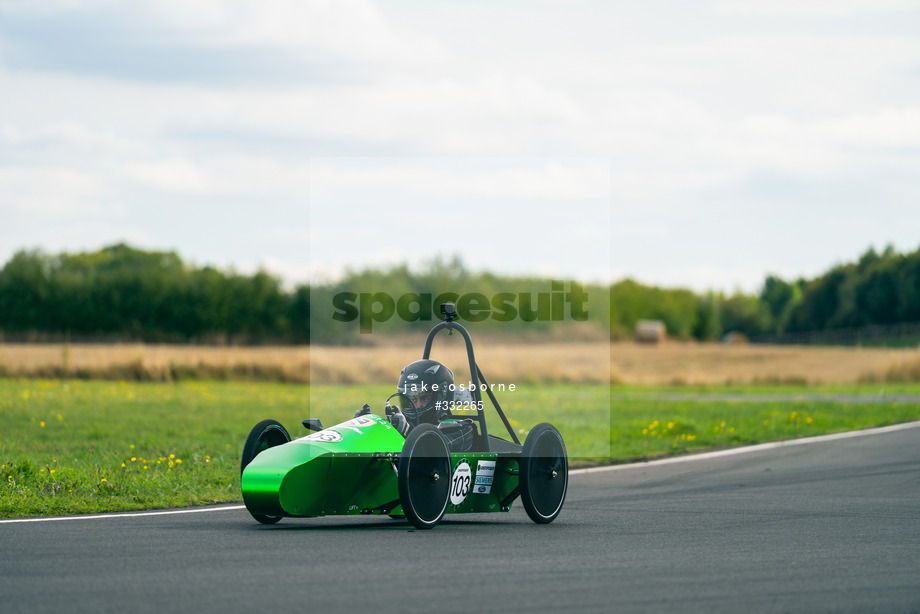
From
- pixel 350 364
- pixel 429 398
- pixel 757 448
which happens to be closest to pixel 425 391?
pixel 429 398

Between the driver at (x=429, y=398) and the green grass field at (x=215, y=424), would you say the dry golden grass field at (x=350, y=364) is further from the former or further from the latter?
the driver at (x=429, y=398)

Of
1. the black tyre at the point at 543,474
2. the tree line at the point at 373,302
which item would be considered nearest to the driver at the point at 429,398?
the black tyre at the point at 543,474

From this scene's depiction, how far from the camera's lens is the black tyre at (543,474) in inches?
443

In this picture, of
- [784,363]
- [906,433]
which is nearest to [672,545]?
[906,433]

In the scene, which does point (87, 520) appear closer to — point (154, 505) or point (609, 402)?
point (154, 505)

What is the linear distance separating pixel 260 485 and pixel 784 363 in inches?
2656

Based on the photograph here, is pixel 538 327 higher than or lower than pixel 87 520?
higher

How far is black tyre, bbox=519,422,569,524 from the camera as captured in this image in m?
11.2

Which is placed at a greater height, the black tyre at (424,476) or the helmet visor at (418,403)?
the helmet visor at (418,403)

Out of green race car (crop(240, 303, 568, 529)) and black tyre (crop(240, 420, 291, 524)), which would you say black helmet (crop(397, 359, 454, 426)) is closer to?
green race car (crop(240, 303, 568, 529))

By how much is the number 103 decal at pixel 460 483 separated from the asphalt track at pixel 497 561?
0.31 meters

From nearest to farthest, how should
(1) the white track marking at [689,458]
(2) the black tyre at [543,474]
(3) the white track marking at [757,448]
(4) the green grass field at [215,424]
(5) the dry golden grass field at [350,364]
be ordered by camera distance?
(2) the black tyre at [543,474], (1) the white track marking at [689,458], (4) the green grass field at [215,424], (3) the white track marking at [757,448], (5) the dry golden grass field at [350,364]

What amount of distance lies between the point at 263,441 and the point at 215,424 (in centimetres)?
1288

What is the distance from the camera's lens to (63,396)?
29.6m
